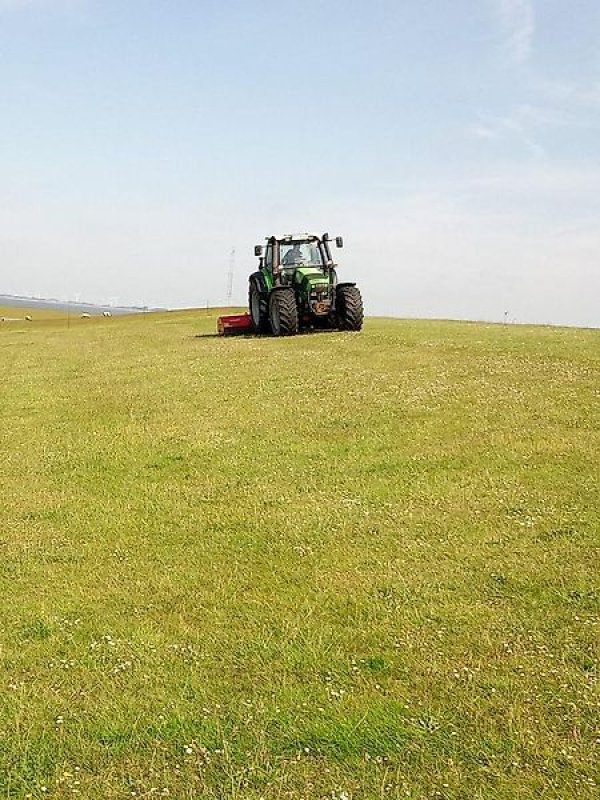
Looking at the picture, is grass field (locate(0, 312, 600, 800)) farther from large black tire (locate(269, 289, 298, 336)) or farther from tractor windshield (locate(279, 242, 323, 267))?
tractor windshield (locate(279, 242, 323, 267))

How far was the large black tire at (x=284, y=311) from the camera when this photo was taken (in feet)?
89.0

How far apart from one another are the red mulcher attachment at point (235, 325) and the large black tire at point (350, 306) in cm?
501

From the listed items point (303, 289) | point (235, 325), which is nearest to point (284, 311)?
point (303, 289)

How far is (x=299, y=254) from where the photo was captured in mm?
28562

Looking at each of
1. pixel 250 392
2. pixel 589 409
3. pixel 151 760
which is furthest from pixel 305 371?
pixel 151 760

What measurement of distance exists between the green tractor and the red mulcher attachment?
2.21 meters

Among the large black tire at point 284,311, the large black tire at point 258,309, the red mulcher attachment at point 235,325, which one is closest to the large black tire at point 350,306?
the large black tire at point 284,311

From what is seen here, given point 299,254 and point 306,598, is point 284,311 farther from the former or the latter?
point 306,598

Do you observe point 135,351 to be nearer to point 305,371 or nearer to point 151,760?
point 305,371

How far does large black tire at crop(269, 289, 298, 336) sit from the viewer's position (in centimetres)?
2714

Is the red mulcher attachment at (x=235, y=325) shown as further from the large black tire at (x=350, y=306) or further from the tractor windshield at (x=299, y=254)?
the large black tire at (x=350, y=306)

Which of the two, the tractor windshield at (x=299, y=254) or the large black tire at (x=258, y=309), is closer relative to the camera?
the tractor windshield at (x=299, y=254)

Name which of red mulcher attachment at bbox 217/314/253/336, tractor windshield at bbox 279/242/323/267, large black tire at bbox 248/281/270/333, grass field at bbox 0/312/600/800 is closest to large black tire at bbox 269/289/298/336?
large black tire at bbox 248/281/270/333

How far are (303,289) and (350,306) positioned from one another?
5.56 ft
